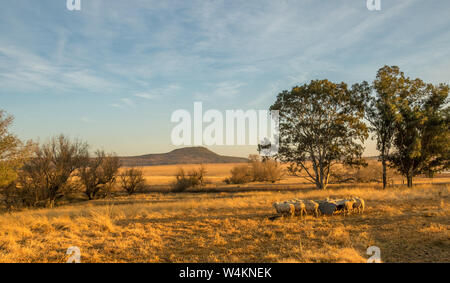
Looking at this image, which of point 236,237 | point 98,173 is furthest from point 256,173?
point 236,237

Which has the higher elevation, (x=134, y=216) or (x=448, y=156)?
(x=448, y=156)

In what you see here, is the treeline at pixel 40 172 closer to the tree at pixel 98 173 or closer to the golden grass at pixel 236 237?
the tree at pixel 98 173

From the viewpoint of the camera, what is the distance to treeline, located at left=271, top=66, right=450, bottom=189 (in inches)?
922

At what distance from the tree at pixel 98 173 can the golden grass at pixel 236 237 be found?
13675mm

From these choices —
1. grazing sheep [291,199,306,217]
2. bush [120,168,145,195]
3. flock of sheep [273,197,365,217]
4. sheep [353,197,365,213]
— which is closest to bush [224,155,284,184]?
bush [120,168,145,195]

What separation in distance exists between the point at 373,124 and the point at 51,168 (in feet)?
95.2

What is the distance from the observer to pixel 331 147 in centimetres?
2394

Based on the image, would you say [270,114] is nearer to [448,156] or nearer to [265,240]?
[448,156]

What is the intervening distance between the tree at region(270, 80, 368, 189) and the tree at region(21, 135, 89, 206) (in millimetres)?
19164

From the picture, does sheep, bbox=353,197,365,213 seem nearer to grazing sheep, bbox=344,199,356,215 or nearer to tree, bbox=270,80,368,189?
grazing sheep, bbox=344,199,356,215

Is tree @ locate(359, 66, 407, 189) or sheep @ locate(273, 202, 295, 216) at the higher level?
tree @ locate(359, 66, 407, 189)

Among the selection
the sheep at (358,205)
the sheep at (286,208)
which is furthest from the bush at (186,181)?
the sheep at (358,205)
